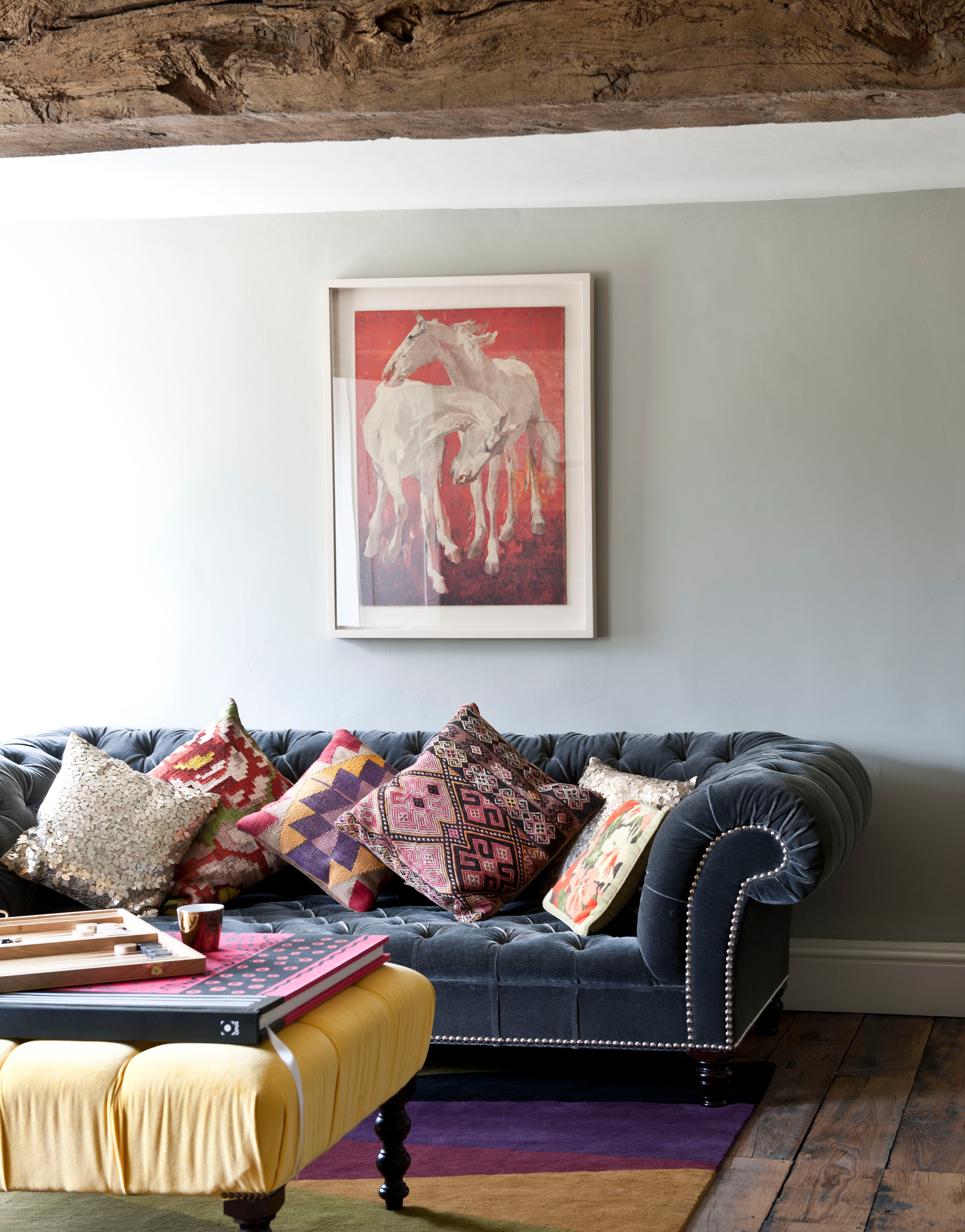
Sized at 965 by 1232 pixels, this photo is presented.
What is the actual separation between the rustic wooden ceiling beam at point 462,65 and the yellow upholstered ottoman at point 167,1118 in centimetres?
158

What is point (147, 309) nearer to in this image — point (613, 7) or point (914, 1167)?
point (613, 7)

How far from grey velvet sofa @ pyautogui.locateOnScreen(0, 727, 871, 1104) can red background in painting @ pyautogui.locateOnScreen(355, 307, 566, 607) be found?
93 centimetres

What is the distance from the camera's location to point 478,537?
3695 millimetres

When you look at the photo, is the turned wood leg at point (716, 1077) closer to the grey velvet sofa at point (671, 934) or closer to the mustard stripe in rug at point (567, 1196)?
the grey velvet sofa at point (671, 934)

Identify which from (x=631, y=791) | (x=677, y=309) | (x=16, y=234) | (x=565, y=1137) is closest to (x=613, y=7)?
(x=677, y=309)

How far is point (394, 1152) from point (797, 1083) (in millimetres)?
1140

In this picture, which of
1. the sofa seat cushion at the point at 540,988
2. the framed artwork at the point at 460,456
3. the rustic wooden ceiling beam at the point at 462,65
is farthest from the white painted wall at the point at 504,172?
the sofa seat cushion at the point at 540,988

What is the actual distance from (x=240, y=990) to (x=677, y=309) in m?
2.50

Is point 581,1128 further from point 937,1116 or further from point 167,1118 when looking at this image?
point 167,1118

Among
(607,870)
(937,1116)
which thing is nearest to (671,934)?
(607,870)

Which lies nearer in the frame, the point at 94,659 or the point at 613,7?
the point at 613,7

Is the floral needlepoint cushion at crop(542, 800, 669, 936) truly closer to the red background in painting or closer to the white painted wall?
the red background in painting

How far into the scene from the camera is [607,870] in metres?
2.91

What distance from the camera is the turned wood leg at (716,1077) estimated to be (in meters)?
2.72
